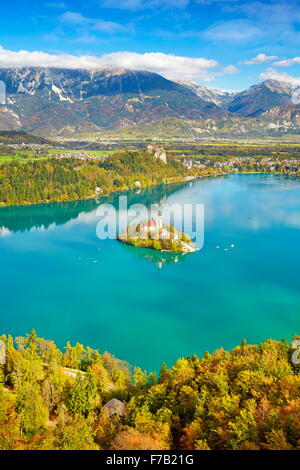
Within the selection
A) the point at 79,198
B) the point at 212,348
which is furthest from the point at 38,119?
the point at 212,348

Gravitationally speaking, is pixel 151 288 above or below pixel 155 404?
below

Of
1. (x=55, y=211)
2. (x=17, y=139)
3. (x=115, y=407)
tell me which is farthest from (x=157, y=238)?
(x=17, y=139)

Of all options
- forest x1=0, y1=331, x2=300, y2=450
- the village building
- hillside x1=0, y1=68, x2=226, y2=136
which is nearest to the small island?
forest x1=0, y1=331, x2=300, y2=450

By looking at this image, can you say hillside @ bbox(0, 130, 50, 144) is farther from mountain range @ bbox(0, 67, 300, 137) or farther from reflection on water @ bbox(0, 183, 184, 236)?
reflection on water @ bbox(0, 183, 184, 236)

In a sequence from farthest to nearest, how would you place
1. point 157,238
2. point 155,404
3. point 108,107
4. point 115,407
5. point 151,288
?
point 108,107 → point 157,238 → point 151,288 → point 115,407 → point 155,404

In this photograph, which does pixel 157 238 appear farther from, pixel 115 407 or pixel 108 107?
pixel 108 107
